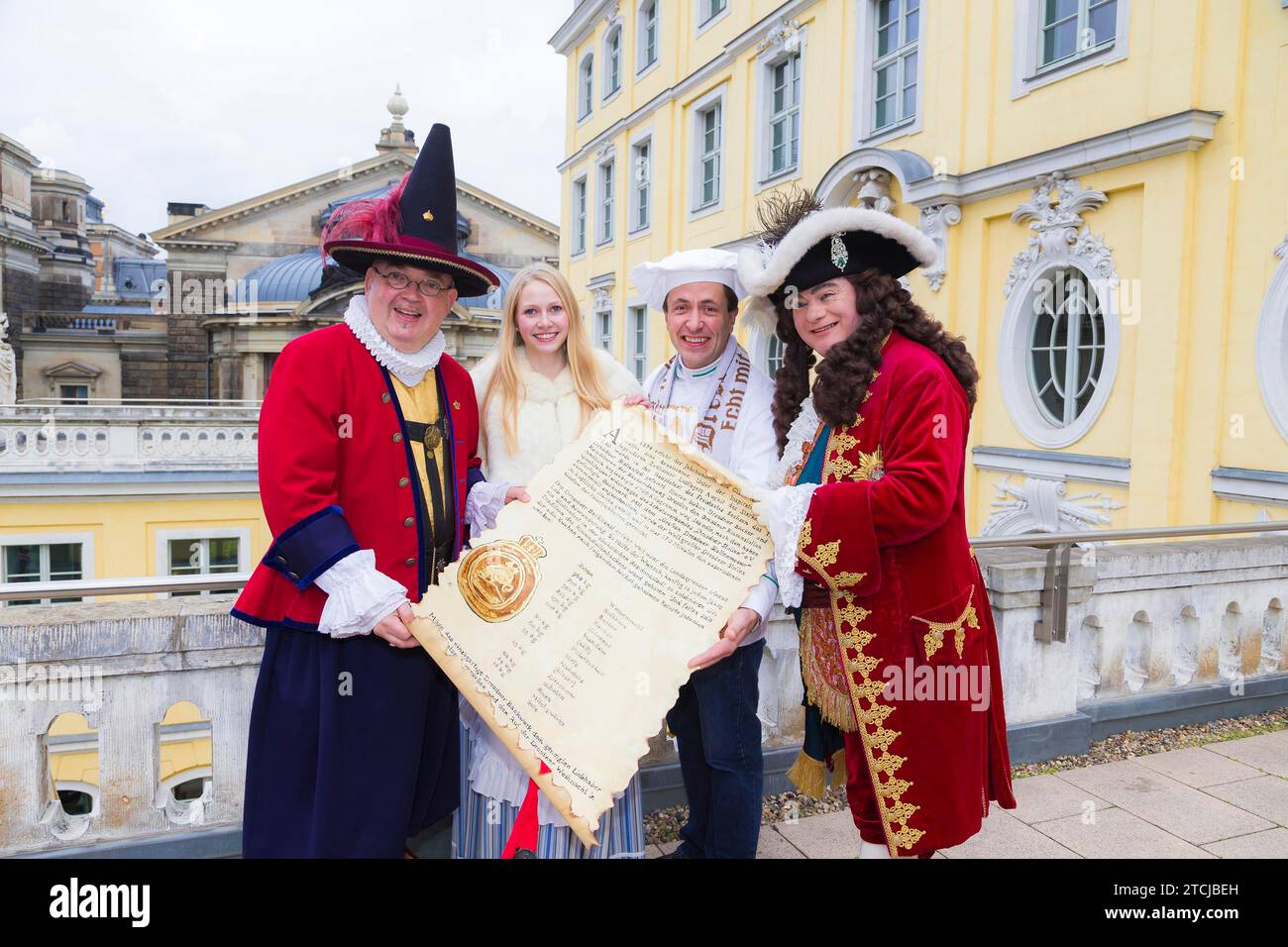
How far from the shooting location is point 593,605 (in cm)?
246

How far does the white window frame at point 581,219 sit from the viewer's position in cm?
2289

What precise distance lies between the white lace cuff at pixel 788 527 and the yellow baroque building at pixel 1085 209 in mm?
6752

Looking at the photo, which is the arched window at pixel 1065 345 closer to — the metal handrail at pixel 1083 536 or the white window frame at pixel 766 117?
the metal handrail at pixel 1083 536

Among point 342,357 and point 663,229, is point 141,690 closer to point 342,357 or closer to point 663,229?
point 342,357

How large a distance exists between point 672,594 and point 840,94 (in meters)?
12.4

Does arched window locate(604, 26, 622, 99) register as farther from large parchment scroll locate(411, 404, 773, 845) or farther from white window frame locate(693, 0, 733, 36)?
large parchment scroll locate(411, 404, 773, 845)

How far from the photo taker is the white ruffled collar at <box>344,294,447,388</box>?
2.56 metres

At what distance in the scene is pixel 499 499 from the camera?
8.99ft

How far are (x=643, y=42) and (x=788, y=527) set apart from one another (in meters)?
20.0

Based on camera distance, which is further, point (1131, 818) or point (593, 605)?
point (1131, 818)

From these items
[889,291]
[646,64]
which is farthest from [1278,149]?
[646,64]

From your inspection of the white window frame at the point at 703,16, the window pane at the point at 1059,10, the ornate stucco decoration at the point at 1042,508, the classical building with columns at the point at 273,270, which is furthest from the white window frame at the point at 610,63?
the ornate stucco decoration at the point at 1042,508

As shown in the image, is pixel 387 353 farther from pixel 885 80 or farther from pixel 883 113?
pixel 885 80

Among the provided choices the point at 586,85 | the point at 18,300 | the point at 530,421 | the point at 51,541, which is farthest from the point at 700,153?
the point at 18,300
